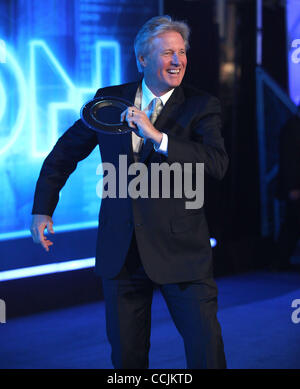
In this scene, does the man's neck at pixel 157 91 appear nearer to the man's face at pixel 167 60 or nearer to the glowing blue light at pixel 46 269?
the man's face at pixel 167 60

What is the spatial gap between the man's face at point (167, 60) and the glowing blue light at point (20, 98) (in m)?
2.32

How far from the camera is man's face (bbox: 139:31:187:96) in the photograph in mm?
2389

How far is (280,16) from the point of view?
6609 mm

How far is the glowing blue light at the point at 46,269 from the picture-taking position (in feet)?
15.5

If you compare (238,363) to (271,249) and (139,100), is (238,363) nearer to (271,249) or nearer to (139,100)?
(139,100)

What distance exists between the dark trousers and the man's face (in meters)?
0.61

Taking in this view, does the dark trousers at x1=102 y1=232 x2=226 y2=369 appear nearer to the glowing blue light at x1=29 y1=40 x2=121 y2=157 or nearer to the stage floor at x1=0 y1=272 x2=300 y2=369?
the stage floor at x1=0 y1=272 x2=300 y2=369

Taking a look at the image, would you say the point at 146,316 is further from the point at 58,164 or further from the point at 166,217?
the point at 58,164

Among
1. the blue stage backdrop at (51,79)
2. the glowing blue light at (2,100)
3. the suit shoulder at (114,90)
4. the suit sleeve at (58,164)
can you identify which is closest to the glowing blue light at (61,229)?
the blue stage backdrop at (51,79)

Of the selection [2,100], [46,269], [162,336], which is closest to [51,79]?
[2,100]
